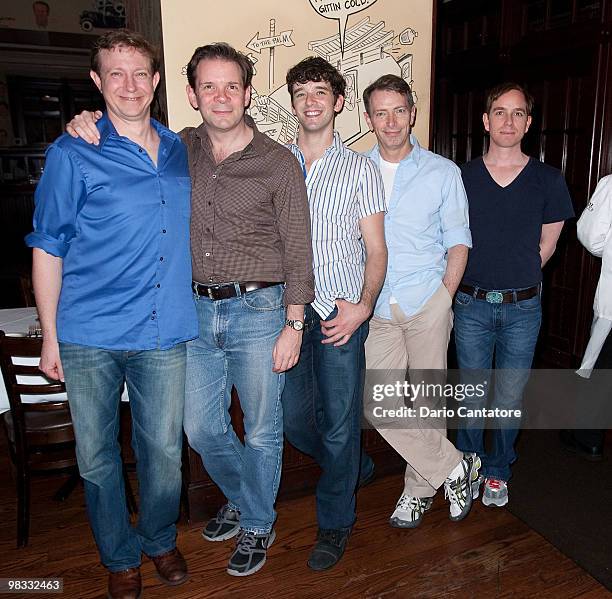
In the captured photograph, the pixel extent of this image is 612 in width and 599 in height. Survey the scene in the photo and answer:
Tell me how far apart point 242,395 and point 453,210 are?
1.00 meters

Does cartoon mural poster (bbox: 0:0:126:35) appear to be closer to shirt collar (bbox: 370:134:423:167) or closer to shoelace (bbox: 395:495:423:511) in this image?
shirt collar (bbox: 370:134:423:167)

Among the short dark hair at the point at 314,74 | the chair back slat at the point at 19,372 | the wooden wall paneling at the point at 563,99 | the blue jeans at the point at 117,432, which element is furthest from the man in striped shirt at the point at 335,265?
the wooden wall paneling at the point at 563,99

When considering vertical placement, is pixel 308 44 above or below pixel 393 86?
above

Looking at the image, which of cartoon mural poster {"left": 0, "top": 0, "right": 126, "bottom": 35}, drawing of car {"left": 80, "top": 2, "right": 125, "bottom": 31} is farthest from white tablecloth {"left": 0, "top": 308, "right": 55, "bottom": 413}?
drawing of car {"left": 80, "top": 2, "right": 125, "bottom": 31}

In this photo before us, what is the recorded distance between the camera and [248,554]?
2090mm

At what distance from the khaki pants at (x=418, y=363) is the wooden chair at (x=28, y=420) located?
117 centimetres

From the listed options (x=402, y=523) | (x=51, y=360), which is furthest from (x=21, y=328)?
(x=402, y=523)

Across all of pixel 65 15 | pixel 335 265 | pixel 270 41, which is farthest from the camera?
pixel 65 15

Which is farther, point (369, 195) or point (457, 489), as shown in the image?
point (457, 489)

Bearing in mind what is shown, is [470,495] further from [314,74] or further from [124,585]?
[314,74]

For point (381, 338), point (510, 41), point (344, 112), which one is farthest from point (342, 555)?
point (510, 41)

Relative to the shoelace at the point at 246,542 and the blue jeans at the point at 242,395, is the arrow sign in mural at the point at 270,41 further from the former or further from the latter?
the shoelace at the point at 246,542

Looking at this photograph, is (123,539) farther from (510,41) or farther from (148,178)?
(510,41)

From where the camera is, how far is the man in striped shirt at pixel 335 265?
1933 millimetres
